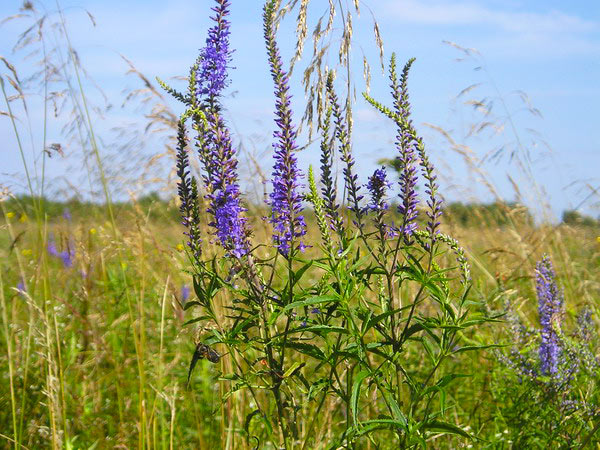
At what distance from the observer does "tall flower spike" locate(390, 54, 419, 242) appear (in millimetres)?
2117

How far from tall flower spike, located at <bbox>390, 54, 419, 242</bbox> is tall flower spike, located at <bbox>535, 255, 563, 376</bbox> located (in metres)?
1.11

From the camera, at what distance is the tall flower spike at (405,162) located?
6.95 ft

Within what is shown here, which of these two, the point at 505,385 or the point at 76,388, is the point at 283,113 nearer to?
the point at 505,385

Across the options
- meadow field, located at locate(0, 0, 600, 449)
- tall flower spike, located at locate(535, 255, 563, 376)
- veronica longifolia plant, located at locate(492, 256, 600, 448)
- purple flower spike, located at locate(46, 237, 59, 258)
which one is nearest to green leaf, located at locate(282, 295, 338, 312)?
meadow field, located at locate(0, 0, 600, 449)

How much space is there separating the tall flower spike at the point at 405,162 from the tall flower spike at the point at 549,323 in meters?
1.11

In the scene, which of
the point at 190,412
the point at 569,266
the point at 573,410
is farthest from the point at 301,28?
the point at 569,266

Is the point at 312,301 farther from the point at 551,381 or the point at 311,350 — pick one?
the point at 551,381

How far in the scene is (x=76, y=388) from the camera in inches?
169

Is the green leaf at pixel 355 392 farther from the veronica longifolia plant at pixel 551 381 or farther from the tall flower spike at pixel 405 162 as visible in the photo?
the veronica longifolia plant at pixel 551 381

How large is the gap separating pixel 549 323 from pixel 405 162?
1344mm

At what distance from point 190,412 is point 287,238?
2.27m

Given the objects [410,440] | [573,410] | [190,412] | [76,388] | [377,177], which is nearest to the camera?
[410,440]

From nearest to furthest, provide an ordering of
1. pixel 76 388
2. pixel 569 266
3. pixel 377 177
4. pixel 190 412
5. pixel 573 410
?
pixel 377 177 < pixel 573 410 < pixel 190 412 < pixel 76 388 < pixel 569 266

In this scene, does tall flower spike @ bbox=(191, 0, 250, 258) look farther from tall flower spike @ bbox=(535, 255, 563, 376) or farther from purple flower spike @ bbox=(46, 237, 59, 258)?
purple flower spike @ bbox=(46, 237, 59, 258)
